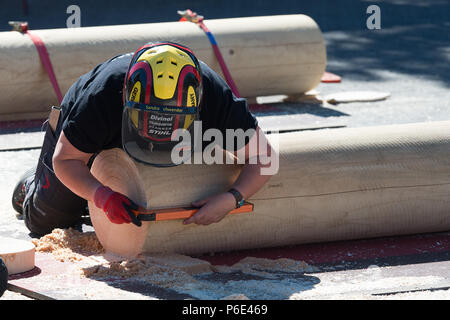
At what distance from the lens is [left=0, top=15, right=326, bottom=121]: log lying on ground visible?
7.21 m

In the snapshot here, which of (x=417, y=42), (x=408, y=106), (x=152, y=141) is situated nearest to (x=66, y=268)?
(x=152, y=141)

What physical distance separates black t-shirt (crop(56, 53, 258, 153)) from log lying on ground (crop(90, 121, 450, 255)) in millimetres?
252

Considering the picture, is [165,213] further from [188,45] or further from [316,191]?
[188,45]

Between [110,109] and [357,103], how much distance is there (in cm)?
465

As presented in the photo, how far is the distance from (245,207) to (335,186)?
0.54 m

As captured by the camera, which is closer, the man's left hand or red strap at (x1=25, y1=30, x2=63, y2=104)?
the man's left hand

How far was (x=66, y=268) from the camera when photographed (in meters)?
4.01

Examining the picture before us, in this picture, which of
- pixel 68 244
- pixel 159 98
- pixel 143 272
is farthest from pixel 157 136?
pixel 68 244

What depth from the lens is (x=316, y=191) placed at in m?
4.30

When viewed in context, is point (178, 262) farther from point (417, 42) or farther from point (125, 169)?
point (417, 42)

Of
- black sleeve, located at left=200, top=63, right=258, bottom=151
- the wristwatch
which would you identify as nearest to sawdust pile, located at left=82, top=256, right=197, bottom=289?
the wristwatch

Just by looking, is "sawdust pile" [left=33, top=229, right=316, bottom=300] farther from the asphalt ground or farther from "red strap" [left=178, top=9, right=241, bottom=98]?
"red strap" [left=178, top=9, right=241, bottom=98]

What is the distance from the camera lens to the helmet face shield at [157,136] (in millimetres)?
3654
